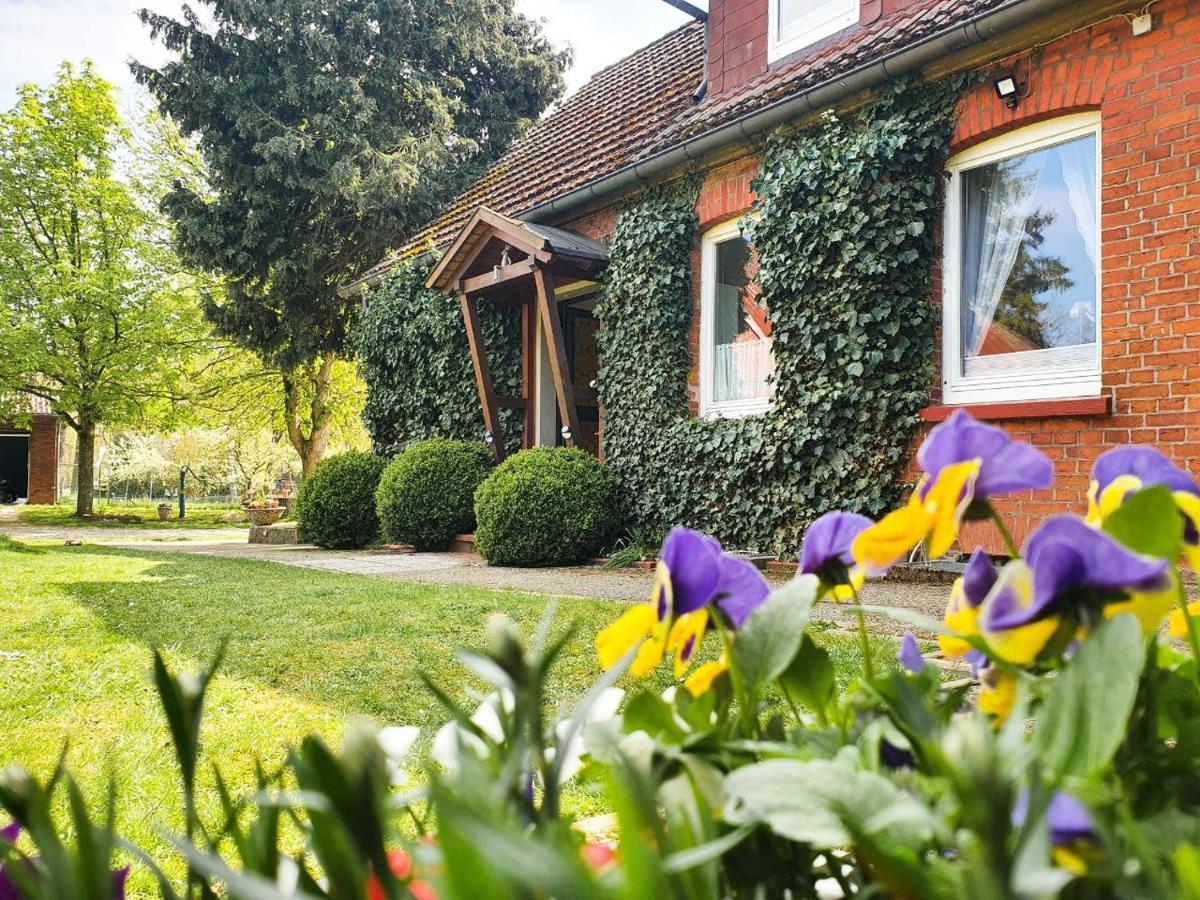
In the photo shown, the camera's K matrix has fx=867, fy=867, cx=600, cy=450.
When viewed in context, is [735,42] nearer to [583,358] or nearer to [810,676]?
[583,358]

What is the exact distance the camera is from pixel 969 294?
5.94 meters

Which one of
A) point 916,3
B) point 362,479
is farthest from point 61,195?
point 916,3

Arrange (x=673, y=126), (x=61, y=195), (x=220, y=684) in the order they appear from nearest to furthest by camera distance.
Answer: (x=220, y=684)
(x=673, y=126)
(x=61, y=195)

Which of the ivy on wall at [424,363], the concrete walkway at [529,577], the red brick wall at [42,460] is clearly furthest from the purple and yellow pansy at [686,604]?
the red brick wall at [42,460]

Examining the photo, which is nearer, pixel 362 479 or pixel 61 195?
pixel 362 479

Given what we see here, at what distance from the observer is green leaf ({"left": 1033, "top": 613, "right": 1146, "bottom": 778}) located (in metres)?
0.32

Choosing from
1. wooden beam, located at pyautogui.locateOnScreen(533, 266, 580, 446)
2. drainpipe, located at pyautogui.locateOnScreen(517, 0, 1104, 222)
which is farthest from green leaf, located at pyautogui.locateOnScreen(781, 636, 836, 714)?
wooden beam, located at pyautogui.locateOnScreen(533, 266, 580, 446)

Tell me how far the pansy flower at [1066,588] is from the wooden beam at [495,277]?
7.82 meters

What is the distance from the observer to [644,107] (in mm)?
9609

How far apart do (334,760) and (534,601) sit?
4.57 m

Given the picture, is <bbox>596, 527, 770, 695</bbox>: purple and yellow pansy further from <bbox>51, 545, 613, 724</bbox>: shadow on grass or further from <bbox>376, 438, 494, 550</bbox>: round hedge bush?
<bbox>376, 438, 494, 550</bbox>: round hedge bush

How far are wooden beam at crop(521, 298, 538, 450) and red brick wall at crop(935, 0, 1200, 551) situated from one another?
551 centimetres

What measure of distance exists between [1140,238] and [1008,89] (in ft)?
4.12

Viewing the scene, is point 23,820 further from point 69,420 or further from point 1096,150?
point 69,420
